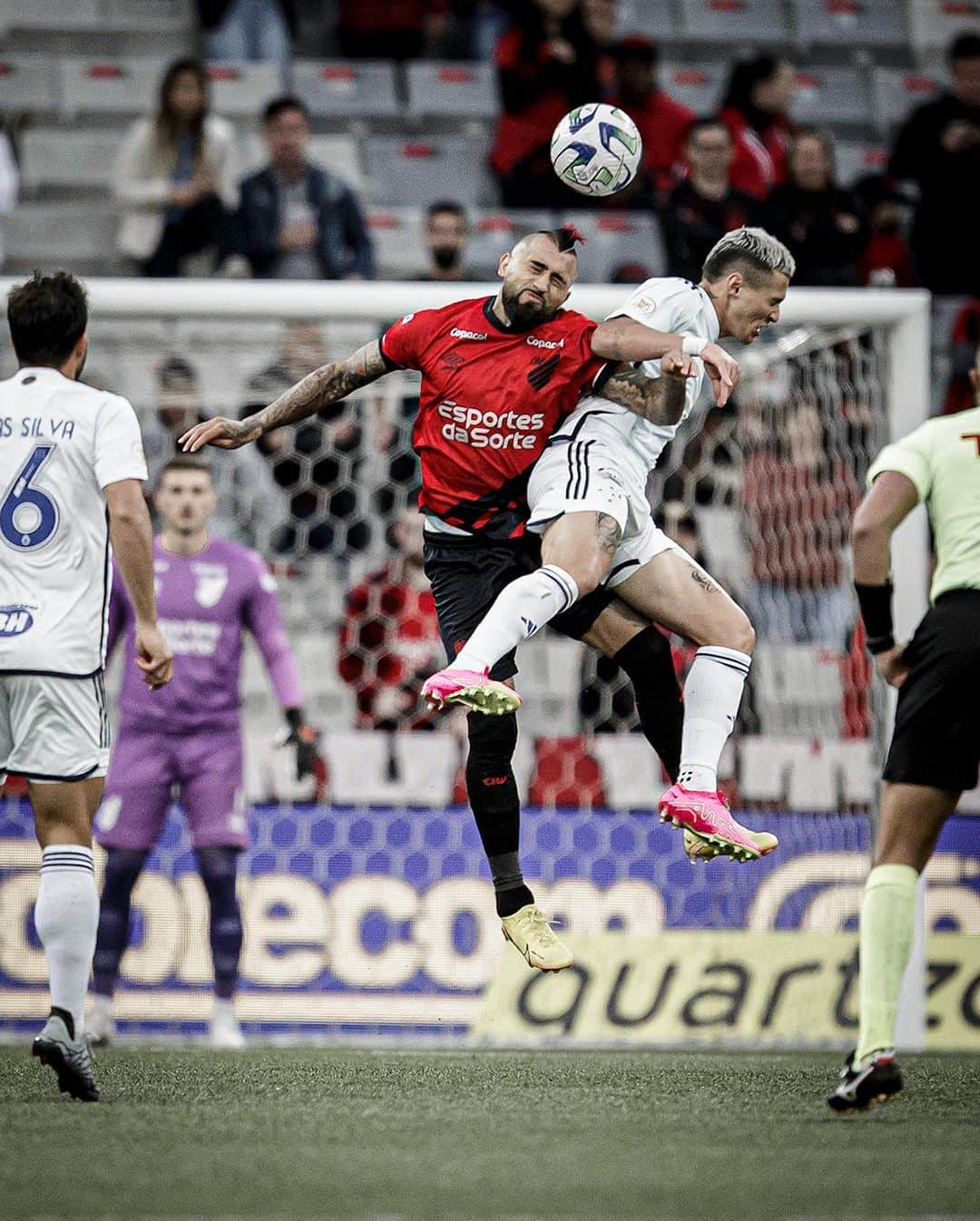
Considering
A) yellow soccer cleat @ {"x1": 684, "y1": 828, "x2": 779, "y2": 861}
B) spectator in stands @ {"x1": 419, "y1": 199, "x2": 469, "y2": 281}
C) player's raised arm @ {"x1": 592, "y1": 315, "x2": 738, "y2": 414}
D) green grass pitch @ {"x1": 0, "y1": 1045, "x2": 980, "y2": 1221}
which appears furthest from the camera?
spectator in stands @ {"x1": 419, "y1": 199, "x2": 469, "y2": 281}

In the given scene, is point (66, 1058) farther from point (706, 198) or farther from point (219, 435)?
point (706, 198)

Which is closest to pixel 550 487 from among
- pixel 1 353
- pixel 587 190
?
pixel 587 190

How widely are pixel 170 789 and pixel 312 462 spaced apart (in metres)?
1.80

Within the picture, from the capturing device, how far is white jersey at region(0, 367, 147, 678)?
517 cm

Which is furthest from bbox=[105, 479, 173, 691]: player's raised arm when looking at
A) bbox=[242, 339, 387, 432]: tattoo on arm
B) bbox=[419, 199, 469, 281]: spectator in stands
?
bbox=[419, 199, 469, 281]: spectator in stands

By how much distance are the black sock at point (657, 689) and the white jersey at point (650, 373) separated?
20.4 inches

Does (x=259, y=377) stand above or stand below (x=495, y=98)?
below

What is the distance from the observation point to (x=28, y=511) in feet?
17.1

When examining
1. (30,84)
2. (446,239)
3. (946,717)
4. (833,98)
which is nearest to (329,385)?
(946,717)

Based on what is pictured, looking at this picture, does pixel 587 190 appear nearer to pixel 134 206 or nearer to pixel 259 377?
pixel 259 377

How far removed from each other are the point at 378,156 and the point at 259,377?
4077 mm

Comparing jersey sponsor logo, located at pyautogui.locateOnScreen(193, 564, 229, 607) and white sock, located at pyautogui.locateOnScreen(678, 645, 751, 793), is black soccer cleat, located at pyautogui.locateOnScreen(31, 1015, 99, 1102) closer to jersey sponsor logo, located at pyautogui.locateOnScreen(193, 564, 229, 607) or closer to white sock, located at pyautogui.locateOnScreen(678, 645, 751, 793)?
white sock, located at pyautogui.locateOnScreen(678, 645, 751, 793)

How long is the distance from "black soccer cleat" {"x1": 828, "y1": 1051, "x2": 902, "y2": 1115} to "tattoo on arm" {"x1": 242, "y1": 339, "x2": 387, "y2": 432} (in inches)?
96.1

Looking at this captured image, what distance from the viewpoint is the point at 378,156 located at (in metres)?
12.7
